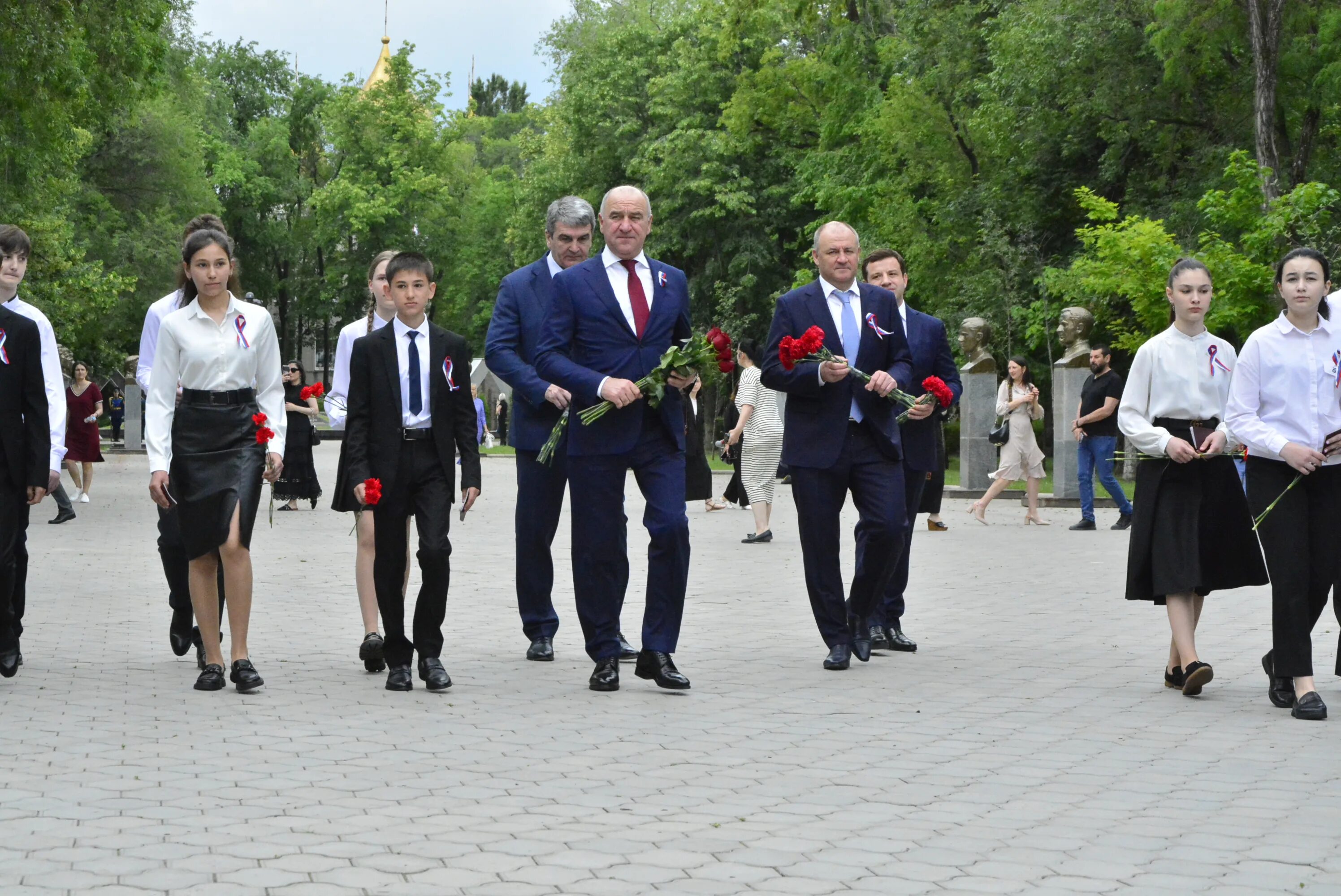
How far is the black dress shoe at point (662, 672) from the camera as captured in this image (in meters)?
7.73

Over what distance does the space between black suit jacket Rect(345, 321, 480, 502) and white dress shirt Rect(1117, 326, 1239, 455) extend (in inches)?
114

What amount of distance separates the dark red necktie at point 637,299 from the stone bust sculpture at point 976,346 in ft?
57.8

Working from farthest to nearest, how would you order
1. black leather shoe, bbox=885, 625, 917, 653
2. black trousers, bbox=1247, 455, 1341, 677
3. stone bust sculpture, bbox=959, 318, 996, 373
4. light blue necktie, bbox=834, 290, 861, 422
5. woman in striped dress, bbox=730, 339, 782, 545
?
stone bust sculpture, bbox=959, 318, 996, 373 < woman in striped dress, bbox=730, 339, 782, 545 < black leather shoe, bbox=885, 625, 917, 653 < light blue necktie, bbox=834, 290, 861, 422 < black trousers, bbox=1247, 455, 1341, 677

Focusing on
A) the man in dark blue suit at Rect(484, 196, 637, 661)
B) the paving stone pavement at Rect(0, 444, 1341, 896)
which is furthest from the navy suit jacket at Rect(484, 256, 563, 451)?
the paving stone pavement at Rect(0, 444, 1341, 896)

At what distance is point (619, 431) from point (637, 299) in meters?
0.60

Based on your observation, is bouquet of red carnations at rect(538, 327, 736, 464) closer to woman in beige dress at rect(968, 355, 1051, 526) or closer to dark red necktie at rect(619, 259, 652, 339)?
dark red necktie at rect(619, 259, 652, 339)

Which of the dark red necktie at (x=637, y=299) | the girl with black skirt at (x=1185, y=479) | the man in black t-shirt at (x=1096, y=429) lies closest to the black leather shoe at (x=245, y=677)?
the dark red necktie at (x=637, y=299)

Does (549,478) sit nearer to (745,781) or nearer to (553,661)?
(553,661)

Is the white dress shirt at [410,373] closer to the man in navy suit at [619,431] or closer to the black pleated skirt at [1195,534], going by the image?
the man in navy suit at [619,431]

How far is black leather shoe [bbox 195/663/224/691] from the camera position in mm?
7703

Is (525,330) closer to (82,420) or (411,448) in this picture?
(411,448)

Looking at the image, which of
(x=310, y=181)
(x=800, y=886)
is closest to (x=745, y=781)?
(x=800, y=886)

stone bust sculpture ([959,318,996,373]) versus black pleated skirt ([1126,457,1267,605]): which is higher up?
stone bust sculpture ([959,318,996,373])

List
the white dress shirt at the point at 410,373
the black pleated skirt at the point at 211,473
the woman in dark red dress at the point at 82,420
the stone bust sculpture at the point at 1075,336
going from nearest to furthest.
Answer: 1. the black pleated skirt at the point at 211,473
2. the white dress shirt at the point at 410,373
3. the woman in dark red dress at the point at 82,420
4. the stone bust sculpture at the point at 1075,336
